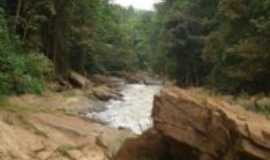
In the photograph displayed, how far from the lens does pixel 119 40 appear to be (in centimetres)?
4797

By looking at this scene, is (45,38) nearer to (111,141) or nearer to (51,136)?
(111,141)

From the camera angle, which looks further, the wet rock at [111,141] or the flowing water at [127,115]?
the flowing water at [127,115]

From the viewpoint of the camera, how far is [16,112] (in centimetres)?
970

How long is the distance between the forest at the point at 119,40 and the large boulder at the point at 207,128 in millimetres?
6399

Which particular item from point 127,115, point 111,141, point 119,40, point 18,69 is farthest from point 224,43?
point 119,40

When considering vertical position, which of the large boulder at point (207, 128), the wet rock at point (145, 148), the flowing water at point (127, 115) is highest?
the large boulder at point (207, 128)

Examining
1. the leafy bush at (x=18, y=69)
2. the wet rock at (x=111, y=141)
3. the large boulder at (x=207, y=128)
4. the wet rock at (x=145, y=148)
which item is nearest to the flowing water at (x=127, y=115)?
the leafy bush at (x=18, y=69)

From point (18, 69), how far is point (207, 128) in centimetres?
1167

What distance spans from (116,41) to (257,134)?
40644mm

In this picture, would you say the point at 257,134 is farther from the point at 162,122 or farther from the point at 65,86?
the point at 65,86

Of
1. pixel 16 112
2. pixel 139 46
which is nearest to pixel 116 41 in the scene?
pixel 139 46

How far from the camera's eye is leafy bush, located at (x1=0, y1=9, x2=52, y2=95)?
17000mm

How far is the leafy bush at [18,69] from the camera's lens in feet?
55.8

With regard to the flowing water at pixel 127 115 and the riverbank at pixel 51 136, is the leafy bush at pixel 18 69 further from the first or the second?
the riverbank at pixel 51 136
